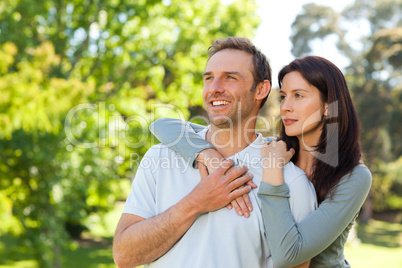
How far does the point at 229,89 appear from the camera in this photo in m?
2.28

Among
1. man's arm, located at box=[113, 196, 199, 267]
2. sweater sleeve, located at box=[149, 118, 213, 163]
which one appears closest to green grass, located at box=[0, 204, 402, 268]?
sweater sleeve, located at box=[149, 118, 213, 163]

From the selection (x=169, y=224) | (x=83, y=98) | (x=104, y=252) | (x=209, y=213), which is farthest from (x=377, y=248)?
(x=169, y=224)

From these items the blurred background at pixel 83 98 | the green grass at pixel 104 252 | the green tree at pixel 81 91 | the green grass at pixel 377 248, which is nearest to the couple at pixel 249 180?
the blurred background at pixel 83 98

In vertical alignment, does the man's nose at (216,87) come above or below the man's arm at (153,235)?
above

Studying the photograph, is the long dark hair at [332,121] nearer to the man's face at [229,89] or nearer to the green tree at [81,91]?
the man's face at [229,89]

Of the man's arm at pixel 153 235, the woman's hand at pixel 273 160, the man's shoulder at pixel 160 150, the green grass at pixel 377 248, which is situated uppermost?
the man's shoulder at pixel 160 150

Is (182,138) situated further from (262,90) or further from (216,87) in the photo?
(262,90)

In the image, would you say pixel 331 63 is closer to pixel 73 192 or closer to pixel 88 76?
pixel 73 192

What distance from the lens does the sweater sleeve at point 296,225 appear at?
1864mm

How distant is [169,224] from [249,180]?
1.53 feet

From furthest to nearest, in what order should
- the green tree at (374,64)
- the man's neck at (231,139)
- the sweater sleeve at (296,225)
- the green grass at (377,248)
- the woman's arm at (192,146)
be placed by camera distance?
1. the green tree at (374,64)
2. the green grass at (377,248)
3. the man's neck at (231,139)
4. the woman's arm at (192,146)
5. the sweater sleeve at (296,225)

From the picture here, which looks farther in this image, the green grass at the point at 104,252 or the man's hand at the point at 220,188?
the green grass at the point at 104,252

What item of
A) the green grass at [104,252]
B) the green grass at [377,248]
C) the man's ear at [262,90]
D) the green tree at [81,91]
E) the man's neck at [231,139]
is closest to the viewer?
the man's neck at [231,139]

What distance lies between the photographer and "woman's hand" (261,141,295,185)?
1987 mm
